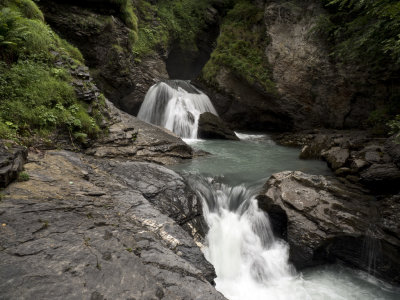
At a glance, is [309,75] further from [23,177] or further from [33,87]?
[23,177]

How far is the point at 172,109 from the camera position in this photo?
14.4 m

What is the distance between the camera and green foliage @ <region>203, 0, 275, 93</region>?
50.8 feet

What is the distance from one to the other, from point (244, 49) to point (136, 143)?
448 inches

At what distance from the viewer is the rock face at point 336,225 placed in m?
5.42

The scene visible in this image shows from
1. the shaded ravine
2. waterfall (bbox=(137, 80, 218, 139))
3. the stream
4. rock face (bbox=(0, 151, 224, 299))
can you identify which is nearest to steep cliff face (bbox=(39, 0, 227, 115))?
Answer: waterfall (bbox=(137, 80, 218, 139))

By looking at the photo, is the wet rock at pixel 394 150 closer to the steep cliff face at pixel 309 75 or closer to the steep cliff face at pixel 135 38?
the steep cliff face at pixel 309 75

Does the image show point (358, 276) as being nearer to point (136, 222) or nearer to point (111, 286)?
point (136, 222)

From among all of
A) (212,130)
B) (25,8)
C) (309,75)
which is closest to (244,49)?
(309,75)

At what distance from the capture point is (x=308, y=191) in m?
6.43

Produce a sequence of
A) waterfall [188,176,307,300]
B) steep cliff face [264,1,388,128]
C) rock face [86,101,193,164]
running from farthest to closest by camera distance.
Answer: steep cliff face [264,1,388,128] < rock face [86,101,193,164] < waterfall [188,176,307,300]

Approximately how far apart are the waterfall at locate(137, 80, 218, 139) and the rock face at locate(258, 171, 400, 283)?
8402 mm

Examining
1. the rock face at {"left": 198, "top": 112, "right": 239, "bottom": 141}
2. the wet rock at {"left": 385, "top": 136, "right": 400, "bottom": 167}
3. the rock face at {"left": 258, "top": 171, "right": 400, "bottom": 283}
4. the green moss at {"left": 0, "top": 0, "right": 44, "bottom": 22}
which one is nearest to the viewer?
the rock face at {"left": 258, "top": 171, "right": 400, "bottom": 283}

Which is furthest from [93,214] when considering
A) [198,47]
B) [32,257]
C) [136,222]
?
[198,47]

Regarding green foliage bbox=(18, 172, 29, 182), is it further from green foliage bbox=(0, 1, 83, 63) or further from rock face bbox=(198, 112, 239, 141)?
rock face bbox=(198, 112, 239, 141)
